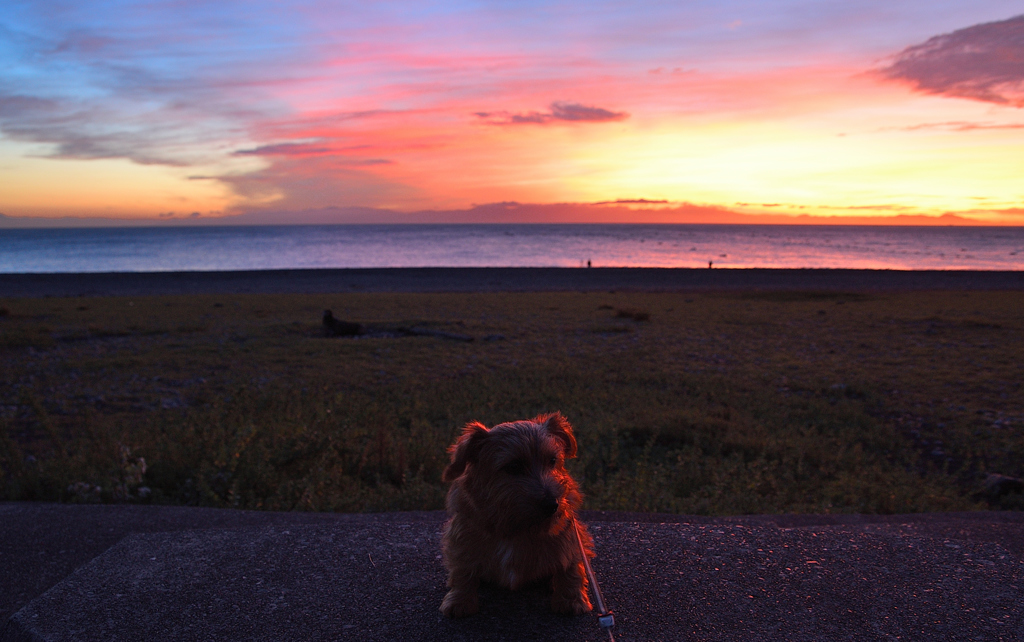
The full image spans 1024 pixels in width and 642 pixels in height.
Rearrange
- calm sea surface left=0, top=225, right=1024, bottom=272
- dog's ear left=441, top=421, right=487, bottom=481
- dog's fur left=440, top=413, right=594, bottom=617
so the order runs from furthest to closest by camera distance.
Result: calm sea surface left=0, top=225, right=1024, bottom=272 → dog's ear left=441, top=421, right=487, bottom=481 → dog's fur left=440, top=413, right=594, bottom=617

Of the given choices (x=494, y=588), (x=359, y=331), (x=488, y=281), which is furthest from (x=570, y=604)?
(x=488, y=281)

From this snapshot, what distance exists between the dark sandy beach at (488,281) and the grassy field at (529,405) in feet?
48.0

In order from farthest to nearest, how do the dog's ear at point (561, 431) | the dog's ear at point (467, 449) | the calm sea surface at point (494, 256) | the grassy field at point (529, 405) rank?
the calm sea surface at point (494, 256)
the grassy field at point (529, 405)
the dog's ear at point (561, 431)
the dog's ear at point (467, 449)

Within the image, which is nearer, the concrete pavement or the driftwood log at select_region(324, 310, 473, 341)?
the concrete pavement

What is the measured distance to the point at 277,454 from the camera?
6203 mm

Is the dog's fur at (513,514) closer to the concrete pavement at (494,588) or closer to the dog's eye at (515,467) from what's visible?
the dog's eye at (515,467)

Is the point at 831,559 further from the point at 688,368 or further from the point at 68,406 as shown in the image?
the point at 68,406

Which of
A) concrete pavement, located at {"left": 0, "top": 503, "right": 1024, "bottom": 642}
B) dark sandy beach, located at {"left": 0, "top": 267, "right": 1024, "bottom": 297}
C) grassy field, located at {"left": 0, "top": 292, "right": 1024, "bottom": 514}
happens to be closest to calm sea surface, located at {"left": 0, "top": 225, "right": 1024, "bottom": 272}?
dark sandy beach, located at {"left": 0, "top": 267, "right": 1024, "bottom": 297}

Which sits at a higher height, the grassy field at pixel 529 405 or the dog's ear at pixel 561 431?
the dog's ear at pixel 561 431

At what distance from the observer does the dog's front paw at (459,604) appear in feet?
9.23

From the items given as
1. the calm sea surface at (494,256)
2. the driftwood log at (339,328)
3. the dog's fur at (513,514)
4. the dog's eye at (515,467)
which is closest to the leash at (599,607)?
the dog's fur at (513,514)

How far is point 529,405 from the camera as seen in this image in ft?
31.6

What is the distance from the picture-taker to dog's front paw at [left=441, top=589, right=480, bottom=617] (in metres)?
2.81

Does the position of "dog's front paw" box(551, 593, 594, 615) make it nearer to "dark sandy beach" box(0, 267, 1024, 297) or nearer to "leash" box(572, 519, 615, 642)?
"leash" box(572, 519, 615, 642)
